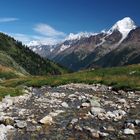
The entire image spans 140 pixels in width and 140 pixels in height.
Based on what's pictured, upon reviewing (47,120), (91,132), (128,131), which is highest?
(47,120)

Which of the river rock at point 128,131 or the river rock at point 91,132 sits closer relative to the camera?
the river rock at point 91,132

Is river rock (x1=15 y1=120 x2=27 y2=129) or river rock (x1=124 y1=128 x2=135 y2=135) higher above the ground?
river rock (x1=15 y1=120 x2=27 y2=129)

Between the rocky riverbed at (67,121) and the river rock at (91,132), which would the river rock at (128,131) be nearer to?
the rocky riverbed at (67,121)

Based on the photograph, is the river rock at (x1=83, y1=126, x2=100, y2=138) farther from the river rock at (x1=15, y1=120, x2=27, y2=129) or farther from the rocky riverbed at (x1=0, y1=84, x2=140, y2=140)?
the river rock at (x1=15, y1=120, x2=27, y2=129)

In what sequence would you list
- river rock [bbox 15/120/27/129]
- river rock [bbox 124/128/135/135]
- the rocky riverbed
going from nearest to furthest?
the rocky riverbed
river rock [bbox 124/128/135/135]
river rock [bbox 15/120/27/129]

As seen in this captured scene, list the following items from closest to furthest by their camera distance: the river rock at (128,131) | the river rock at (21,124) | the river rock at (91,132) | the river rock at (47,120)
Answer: the river rock at (91,132) < the river rock at (128,131) < the river rock at (21,124) < the river rock at (47,120)

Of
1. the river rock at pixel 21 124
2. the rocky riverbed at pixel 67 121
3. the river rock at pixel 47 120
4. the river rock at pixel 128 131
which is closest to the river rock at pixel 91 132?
the rocky riverbed at pixel 67 121

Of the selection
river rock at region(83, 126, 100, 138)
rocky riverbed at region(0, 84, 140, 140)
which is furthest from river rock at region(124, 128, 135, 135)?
river rock at region(83, 126, 100, 138)

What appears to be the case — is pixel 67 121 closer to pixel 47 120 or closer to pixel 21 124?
pixel 47 120

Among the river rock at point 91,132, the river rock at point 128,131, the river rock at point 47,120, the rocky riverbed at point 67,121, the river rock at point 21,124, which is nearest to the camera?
the river rock at point 91,132

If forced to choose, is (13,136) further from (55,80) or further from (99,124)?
(55,80)

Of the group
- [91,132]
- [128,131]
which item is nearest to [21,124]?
[91,132]

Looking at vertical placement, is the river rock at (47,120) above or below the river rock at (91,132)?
above

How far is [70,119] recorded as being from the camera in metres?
25.5
